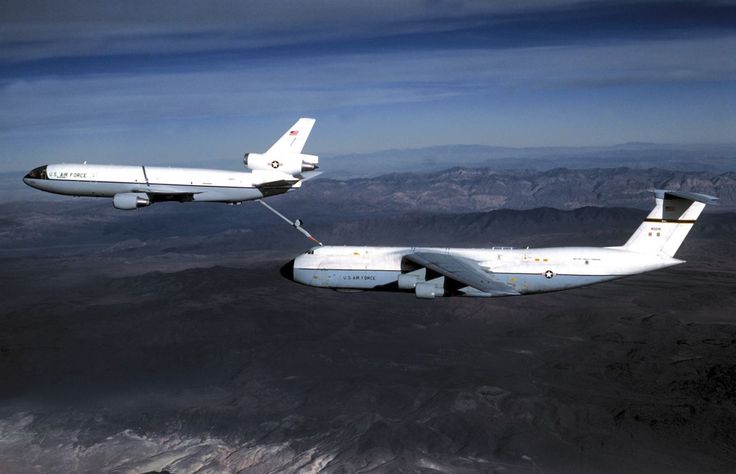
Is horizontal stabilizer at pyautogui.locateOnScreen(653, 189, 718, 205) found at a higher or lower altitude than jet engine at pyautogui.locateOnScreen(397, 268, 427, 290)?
higher

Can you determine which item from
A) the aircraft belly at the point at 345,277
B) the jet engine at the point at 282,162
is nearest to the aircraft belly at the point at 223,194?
the jet engine at the point at 282,162

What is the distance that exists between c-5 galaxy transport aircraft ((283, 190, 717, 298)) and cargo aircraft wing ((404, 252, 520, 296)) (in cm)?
28

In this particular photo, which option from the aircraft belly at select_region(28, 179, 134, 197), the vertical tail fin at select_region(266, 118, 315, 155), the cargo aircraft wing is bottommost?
the cargo aircraft wing

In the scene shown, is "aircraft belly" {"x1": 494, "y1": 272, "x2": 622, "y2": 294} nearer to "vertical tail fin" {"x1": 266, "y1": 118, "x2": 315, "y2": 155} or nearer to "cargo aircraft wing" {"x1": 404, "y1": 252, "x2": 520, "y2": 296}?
"cargo aircraft wing" {"x1": 404, "y1": 252, "x2": 520, "y2": 296}

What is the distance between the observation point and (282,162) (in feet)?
201

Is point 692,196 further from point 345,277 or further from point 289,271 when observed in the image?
point 289,271

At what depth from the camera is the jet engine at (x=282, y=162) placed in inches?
2390

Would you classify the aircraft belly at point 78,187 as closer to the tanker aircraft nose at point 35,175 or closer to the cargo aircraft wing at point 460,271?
the tanker aircraft nose at point 35,175

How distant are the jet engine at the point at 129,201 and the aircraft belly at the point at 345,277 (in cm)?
1660

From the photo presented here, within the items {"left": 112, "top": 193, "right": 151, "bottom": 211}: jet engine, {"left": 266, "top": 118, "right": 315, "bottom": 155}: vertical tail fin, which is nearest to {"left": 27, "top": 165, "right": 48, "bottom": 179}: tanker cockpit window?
{"left": 112, "top": 193, "right": 151, "bottom": 211}: jet engine

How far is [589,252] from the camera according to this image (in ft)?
214

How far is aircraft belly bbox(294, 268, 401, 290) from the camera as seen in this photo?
64375 mm

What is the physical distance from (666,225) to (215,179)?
43.5 meters

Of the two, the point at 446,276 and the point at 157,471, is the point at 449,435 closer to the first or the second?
the point at 157,471
